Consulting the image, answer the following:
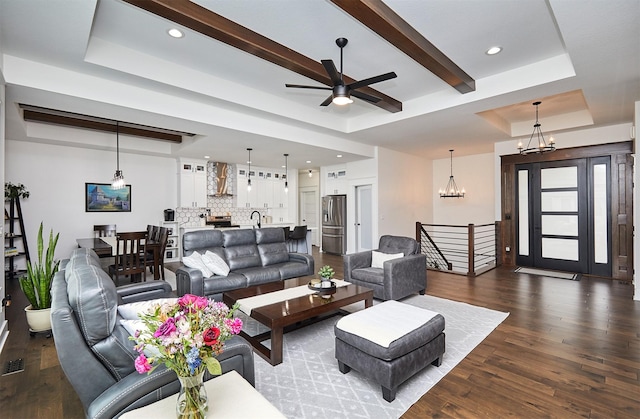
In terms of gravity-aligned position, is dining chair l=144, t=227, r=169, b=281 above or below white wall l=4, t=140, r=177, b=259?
below

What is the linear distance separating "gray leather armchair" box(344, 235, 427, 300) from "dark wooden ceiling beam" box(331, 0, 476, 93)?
2.39 meters

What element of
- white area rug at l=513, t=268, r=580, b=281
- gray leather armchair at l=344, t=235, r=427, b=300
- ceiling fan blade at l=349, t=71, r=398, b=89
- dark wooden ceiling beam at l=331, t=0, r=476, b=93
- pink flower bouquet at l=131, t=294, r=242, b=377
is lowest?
white area rug at l=513, t=268, r=580, b=281

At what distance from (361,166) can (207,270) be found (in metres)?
5.08

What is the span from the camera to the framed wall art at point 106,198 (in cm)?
675

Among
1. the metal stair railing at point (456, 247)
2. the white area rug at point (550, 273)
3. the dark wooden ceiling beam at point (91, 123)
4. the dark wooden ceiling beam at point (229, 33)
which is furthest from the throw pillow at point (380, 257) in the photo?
the dark wooden ceiling beam at point (91, 123)

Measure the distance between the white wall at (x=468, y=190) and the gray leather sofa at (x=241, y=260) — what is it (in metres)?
5.85

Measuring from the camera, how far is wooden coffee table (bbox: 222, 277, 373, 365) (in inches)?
105

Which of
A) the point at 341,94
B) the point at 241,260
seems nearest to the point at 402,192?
the point at 241,260

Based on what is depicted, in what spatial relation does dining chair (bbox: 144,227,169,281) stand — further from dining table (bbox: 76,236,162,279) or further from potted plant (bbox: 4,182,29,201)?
potted plant (bbox: 4,182,29,201)

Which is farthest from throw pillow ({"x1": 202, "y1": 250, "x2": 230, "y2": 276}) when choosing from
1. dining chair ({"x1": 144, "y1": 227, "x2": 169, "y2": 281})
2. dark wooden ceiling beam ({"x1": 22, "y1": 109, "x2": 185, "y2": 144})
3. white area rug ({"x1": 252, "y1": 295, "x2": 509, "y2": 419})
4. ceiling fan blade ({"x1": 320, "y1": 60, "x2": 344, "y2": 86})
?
dark wooden ceiling beam ({"x1": 22, "y1": 109, "x2": 185, "y2": 144})

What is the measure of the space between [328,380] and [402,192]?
6.51 m

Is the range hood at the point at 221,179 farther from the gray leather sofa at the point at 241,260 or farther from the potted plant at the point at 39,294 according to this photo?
the potted plant at the point at 39,294

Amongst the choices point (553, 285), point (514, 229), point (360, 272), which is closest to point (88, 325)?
point (360, 272)

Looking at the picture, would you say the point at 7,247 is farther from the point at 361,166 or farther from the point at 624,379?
the point at 624,379
